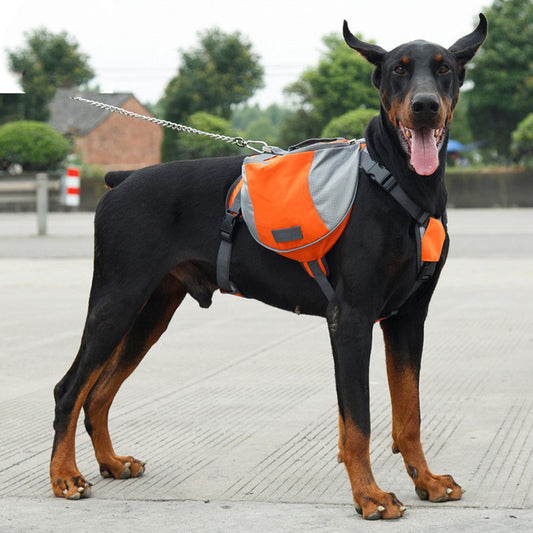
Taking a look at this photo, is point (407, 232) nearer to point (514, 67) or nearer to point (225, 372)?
point (225, 372)

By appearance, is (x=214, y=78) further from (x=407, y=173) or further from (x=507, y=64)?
(x=407, y=173)

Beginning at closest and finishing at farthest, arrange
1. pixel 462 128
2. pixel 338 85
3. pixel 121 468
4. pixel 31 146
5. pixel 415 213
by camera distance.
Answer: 1. pixel 415 213
2. pixel 121 468
3. pixel 31 146
4. pixel 338 85
5. pixel 462 128

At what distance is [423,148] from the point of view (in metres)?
3.55

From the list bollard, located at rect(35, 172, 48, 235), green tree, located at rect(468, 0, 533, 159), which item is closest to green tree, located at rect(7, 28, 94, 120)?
green tree, located at rect(468, 0, 533, 159)

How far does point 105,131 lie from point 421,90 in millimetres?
65186

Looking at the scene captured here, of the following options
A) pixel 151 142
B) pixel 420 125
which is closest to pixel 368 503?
pixel 420 125

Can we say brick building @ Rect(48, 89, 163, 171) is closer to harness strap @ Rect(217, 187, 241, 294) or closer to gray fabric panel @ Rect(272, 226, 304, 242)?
harness strap @ Rect(217, 187, 241, 294)

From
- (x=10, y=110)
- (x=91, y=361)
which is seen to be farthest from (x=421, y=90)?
(x=10, y=110)

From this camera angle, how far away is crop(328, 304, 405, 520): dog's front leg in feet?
11.9

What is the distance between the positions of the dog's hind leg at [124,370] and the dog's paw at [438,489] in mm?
1304

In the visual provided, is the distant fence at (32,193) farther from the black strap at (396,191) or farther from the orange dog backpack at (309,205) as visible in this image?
the black strap at (396,191)

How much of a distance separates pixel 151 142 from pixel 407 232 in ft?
225

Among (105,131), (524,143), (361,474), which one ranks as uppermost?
(361,474)

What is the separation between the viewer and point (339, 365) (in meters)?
3.68
